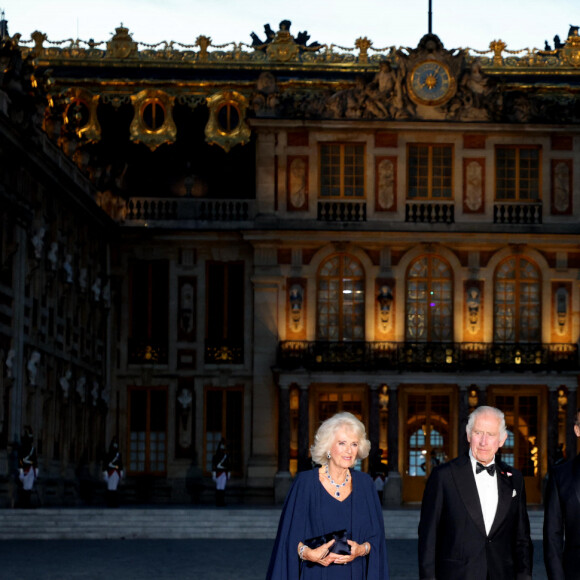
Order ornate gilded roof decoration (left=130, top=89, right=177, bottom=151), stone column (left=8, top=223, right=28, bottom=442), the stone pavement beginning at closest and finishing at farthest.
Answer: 1. the stone pavement
2. stone column (left=8, top=223, right=28, bottom=442)
3. ornate gilded roof decoration (left=130, top=89, right=177, bottom=151)

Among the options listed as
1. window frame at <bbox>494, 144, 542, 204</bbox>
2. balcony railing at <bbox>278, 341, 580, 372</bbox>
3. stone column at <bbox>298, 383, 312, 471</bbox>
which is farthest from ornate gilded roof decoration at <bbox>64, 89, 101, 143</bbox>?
window frame at <bbox>494, 144, 542, 204</bbox>

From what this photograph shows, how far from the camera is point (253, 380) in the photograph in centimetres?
4147

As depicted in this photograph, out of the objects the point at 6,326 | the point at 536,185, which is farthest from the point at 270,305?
the point at 6,326

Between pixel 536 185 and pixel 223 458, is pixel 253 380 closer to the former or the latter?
pixel 223 458

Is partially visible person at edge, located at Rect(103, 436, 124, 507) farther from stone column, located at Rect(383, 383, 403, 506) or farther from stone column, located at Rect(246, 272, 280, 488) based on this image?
stone column, located at Rect(383, 383, 403, 506)

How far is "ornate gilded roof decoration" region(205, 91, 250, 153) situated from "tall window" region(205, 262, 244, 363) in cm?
347

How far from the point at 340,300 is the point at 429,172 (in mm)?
4283

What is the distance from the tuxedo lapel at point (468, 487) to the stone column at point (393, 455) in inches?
1227

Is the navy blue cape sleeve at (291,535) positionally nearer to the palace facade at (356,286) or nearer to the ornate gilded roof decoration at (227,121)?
the palace facade at (356,286)

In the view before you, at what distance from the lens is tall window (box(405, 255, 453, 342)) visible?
137ft

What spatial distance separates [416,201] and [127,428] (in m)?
9.98

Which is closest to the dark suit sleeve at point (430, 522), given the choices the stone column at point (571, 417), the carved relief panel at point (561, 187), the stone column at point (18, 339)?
the stone column at point (18, 339)

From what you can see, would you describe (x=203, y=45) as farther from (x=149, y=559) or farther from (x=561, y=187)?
(x=149, y=559)

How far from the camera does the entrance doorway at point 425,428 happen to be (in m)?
41.4
